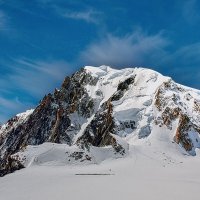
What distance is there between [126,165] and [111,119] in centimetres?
2413

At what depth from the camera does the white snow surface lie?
3531 cm

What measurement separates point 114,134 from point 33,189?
150 feet

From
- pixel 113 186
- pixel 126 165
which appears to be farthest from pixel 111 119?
pixel 113 186

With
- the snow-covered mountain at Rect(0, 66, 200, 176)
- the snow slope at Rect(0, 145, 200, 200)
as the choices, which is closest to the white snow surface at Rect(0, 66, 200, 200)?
the snow slope at Rect(0, 145, 200, 200)

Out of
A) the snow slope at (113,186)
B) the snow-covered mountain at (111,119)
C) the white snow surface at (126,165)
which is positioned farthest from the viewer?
the snow-covered mountain at (111,119)

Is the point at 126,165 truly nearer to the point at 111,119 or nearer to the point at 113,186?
the point at 111,119

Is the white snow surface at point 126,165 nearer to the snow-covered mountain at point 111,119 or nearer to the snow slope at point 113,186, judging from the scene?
the snow slope at point 113,186

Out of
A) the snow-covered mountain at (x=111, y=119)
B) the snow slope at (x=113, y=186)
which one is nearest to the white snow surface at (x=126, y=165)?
the snow slope at (x=113, y=186)

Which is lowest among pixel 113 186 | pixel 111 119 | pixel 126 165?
pixel 113 186

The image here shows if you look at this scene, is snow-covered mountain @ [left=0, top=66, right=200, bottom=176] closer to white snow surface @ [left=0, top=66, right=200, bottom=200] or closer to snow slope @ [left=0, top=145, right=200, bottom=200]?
white snow surface @ [left=0, top=66, right=200, bottom=200]

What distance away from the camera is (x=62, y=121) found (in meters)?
124

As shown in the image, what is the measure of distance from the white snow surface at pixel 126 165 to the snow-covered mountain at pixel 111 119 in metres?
0.21

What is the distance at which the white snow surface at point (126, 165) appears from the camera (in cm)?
3531

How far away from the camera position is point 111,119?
9100 centimetres
